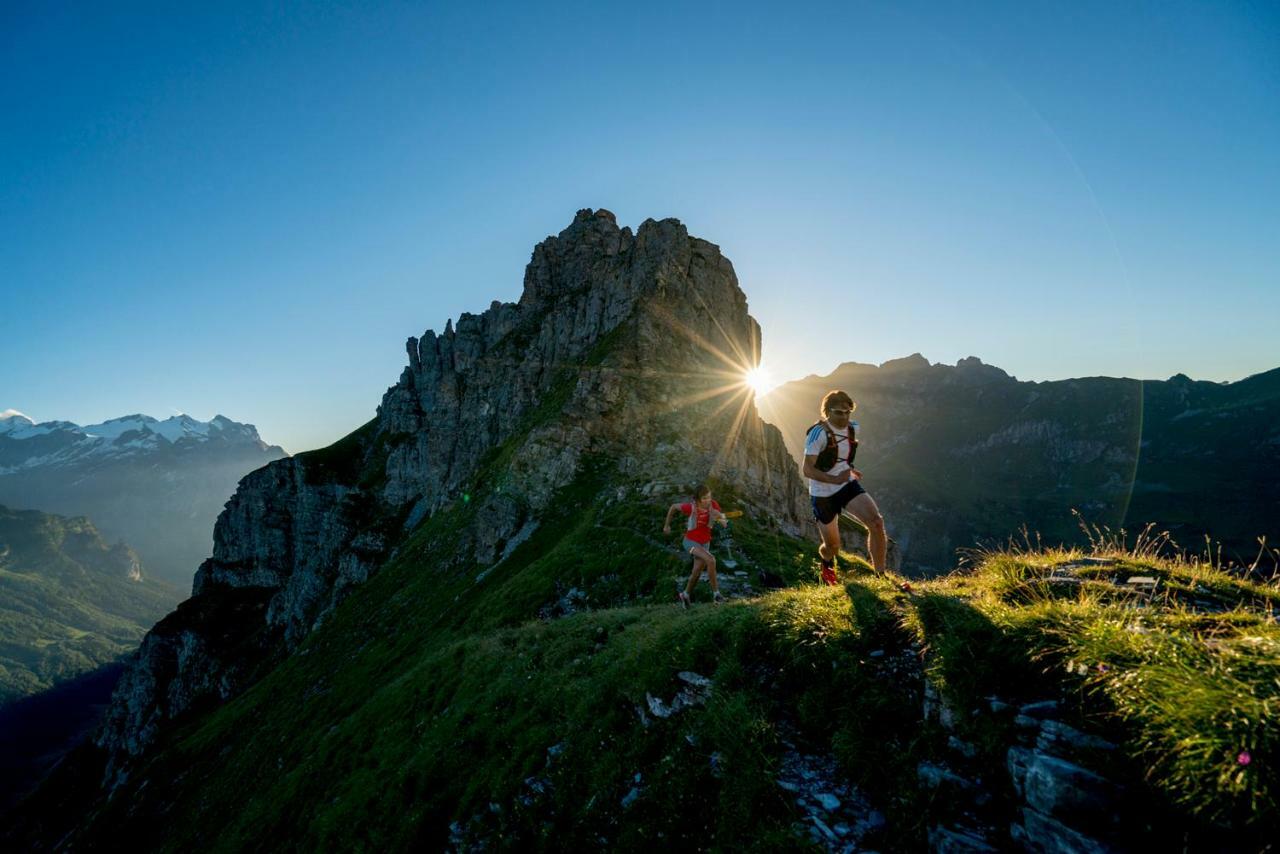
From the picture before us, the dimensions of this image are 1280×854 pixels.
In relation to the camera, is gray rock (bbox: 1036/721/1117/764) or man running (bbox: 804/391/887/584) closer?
gray rock (bbox: 1036/721/1117/764)

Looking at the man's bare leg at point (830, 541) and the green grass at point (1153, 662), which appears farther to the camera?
the man's bare leg at point (830, 541)

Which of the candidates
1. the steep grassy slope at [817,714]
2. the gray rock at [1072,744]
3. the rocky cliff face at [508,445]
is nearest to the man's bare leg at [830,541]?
the steep grassy slope at [817,714]

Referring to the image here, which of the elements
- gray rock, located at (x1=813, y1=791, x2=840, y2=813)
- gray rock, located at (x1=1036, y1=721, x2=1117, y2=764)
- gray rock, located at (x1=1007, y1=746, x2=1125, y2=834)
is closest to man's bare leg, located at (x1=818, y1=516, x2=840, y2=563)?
gray rock, located at (x1=813, y1=791, x2=840, y2=813)

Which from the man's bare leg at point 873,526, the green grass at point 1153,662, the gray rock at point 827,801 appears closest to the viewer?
the green grass at point 1153,662

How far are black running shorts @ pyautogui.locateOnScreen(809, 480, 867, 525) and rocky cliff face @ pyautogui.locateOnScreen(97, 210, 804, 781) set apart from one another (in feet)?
89.2

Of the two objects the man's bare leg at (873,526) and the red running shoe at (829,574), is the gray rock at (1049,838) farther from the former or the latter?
the red running shoe at (829,574)

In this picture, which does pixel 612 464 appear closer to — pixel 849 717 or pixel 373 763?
pixel 373 763

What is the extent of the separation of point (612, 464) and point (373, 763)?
37846 mm

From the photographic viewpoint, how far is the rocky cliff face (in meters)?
56.1

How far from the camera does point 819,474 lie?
11.6 m

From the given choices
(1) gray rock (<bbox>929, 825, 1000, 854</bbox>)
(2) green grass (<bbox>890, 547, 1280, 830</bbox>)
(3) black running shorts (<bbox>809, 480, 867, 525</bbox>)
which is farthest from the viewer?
(3) black running shorts (<bbox>809, 480, 867, 525</bbox>)

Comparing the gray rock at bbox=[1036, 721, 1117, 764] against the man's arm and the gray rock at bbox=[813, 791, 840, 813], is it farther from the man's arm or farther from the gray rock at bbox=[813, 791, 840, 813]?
the man's arm

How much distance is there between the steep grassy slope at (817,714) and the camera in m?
4.54

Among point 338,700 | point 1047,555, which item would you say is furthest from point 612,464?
point 1047,555
